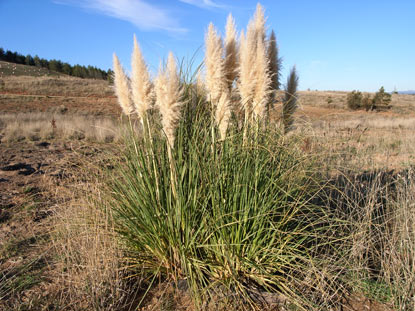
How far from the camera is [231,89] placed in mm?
2719

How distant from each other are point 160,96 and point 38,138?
1062 cm

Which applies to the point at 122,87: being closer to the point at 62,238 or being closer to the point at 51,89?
the point at 62,238

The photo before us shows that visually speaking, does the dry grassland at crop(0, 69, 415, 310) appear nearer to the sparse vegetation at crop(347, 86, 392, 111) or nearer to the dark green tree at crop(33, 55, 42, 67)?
the sparse vegetation at crop(347, 86, 392, 111)

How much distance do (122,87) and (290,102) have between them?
6.46 feet

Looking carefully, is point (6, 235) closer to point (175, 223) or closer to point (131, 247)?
point (131, 247)

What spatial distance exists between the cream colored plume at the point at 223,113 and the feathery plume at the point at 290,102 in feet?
3.22

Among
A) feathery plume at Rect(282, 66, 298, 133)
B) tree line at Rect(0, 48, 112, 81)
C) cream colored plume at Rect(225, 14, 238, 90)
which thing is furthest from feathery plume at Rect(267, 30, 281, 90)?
tree line at Rect(0, 48, 112, 81)

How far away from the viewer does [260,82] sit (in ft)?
8.15

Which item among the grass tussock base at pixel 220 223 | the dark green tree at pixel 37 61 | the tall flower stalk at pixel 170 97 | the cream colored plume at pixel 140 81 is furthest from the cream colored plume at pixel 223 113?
the dark green tree at pixel 37 61

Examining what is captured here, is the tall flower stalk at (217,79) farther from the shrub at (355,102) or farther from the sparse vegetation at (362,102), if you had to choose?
the shrub at (355,102)

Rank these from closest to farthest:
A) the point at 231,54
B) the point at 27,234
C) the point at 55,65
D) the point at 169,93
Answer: the point at 169,93
the point at 231,54
the point at 27,234
the point at 55,65

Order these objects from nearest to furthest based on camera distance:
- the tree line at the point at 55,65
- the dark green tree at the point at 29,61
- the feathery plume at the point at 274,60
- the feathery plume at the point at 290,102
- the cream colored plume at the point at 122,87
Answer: the cream colored plume at the point at 122,87
the feathery plume at the point at 274,60
the feathery plume at the point at 290,102
the tree line at the point at 55,65
the dark green tree at the point at 29,61

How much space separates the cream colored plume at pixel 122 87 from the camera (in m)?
2.64

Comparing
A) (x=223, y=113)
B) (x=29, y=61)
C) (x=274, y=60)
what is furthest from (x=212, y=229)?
(x=29, y=61)
